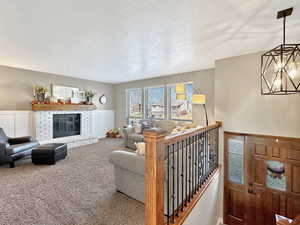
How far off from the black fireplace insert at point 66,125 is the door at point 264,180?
5.27m

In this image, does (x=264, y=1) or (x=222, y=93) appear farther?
(x=222, y=93)

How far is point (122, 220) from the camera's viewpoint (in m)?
1.99

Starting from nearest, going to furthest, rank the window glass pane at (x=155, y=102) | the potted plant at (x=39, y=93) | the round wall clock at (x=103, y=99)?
the potted plant at (x=39, y=93)
the window glass pane at (x=155, y=102)
the round wall clock at (x=103, y=99)

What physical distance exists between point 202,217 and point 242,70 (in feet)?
9.16

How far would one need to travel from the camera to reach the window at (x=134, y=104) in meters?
6.77

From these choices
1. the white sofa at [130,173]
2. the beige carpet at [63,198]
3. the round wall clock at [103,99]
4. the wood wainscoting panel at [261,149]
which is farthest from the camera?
the round wall clock at [103,99]

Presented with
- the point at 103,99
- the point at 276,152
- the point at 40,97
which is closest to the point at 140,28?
the point at 276,152

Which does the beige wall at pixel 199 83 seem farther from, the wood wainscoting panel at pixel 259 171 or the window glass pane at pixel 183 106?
the wood wainscoting panel at pixel 259 171

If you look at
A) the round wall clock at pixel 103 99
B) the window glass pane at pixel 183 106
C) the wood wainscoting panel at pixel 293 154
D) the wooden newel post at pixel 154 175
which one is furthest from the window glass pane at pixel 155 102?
the wooden newel post at pixel 154 175

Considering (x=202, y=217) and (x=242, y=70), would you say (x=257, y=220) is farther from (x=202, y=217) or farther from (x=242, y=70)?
(x=242, y=70)

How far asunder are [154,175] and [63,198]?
6.23 ft

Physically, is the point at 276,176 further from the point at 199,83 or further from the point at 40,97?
the point at 40,97

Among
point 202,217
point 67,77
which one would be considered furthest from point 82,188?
point 67,77

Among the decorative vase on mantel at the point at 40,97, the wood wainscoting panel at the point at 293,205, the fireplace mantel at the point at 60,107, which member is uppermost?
the decorative vase on mantel at the point at 40,97
